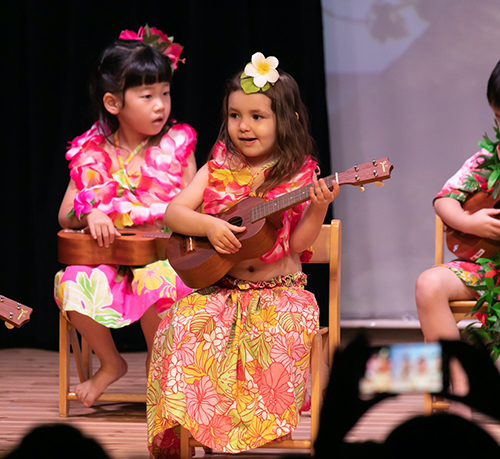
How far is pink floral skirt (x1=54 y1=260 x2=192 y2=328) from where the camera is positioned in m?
2.27

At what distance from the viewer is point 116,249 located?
90.7 inches

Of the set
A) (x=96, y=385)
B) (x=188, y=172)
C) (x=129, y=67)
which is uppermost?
(x=129, y=67)

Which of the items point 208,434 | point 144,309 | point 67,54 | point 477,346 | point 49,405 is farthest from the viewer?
point 67,54

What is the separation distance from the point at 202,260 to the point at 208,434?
0.46 metres

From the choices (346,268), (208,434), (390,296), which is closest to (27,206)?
(346,268)

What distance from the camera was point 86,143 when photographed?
8.29ft

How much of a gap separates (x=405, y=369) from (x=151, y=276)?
6.25 feet

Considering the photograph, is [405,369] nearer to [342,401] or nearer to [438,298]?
[342,401]

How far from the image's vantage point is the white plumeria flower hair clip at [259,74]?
1.87 metres

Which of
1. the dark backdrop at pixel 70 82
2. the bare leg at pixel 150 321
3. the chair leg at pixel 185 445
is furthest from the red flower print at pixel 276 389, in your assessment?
the dark backdrop at pixel 70 82

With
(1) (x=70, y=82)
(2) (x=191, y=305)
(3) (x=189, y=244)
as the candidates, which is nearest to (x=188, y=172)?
(3) (x=189, y=244)

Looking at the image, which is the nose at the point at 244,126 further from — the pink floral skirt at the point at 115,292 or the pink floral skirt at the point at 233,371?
the pink floral skirt at the point at 115,292

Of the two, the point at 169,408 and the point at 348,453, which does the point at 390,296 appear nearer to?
the point at 169,408

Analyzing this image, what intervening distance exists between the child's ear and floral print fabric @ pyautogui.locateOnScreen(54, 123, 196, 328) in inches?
4.4
